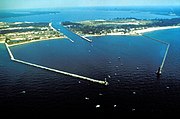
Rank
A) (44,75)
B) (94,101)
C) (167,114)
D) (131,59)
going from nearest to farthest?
(167,114)
(94,101)
(44,75)
(131,59)

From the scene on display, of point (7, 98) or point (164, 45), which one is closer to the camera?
point (7, 98)

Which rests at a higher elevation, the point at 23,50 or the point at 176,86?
the point at 176,86

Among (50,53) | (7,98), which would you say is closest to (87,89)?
(7,98)

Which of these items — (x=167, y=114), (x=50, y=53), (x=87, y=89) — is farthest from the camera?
(x=50, y=53)

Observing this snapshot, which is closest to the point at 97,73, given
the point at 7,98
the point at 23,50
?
the point at 7,98

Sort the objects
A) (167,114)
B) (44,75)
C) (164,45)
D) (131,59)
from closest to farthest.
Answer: (167,114), (44,75), (131,59), (164,45)

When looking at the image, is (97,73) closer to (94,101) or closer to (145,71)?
(145,71)

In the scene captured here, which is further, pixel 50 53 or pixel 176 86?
pixel 50 53

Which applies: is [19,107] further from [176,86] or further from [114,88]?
[176,86]

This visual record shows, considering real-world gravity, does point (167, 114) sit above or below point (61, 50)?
above
